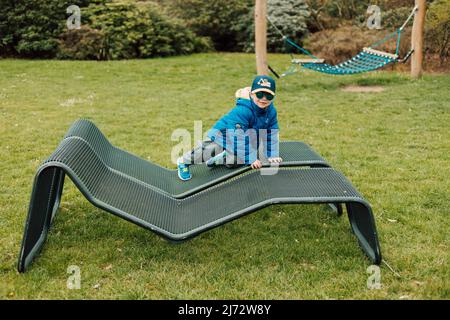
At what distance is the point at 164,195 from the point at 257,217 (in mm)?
866

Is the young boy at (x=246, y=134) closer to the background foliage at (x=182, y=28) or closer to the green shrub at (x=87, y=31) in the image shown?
the background foliage at (x=182, y=28)

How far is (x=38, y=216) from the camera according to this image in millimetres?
3736

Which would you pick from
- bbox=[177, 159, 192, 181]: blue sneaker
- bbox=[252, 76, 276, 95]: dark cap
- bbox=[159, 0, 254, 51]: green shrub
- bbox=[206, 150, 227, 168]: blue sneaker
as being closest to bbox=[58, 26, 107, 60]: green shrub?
bbox=[159, 0, 254, 51]: green shrub

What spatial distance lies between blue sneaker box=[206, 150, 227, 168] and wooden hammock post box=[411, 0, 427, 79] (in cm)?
823

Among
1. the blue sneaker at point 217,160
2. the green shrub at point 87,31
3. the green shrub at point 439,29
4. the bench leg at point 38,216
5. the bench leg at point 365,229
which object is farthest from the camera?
the green shrub at point 87,31

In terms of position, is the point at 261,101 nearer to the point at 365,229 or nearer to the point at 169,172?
the point at 169,172

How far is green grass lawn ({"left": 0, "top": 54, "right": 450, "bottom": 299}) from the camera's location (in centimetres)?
352

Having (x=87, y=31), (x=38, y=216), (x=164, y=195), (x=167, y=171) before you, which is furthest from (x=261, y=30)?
(x=38, y=216)

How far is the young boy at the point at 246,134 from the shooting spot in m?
4.56

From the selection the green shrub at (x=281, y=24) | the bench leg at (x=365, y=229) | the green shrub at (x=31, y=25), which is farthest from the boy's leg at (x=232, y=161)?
the green shrub at (x=281, y=24)

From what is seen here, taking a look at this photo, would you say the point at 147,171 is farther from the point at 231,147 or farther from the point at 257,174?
the point at 257,174

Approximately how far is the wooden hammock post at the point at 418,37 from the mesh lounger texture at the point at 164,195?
7.96 metres

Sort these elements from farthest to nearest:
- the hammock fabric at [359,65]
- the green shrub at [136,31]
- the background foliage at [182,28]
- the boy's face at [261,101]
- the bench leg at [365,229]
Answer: the green shrub at [136,31]
the background foliage at [182,28]
the hammock fabric at [359,65]
the boy's face at [261,101]
the bench leg at [365,229]

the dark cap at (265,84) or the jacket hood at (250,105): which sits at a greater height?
the dark cap at (265,84)
